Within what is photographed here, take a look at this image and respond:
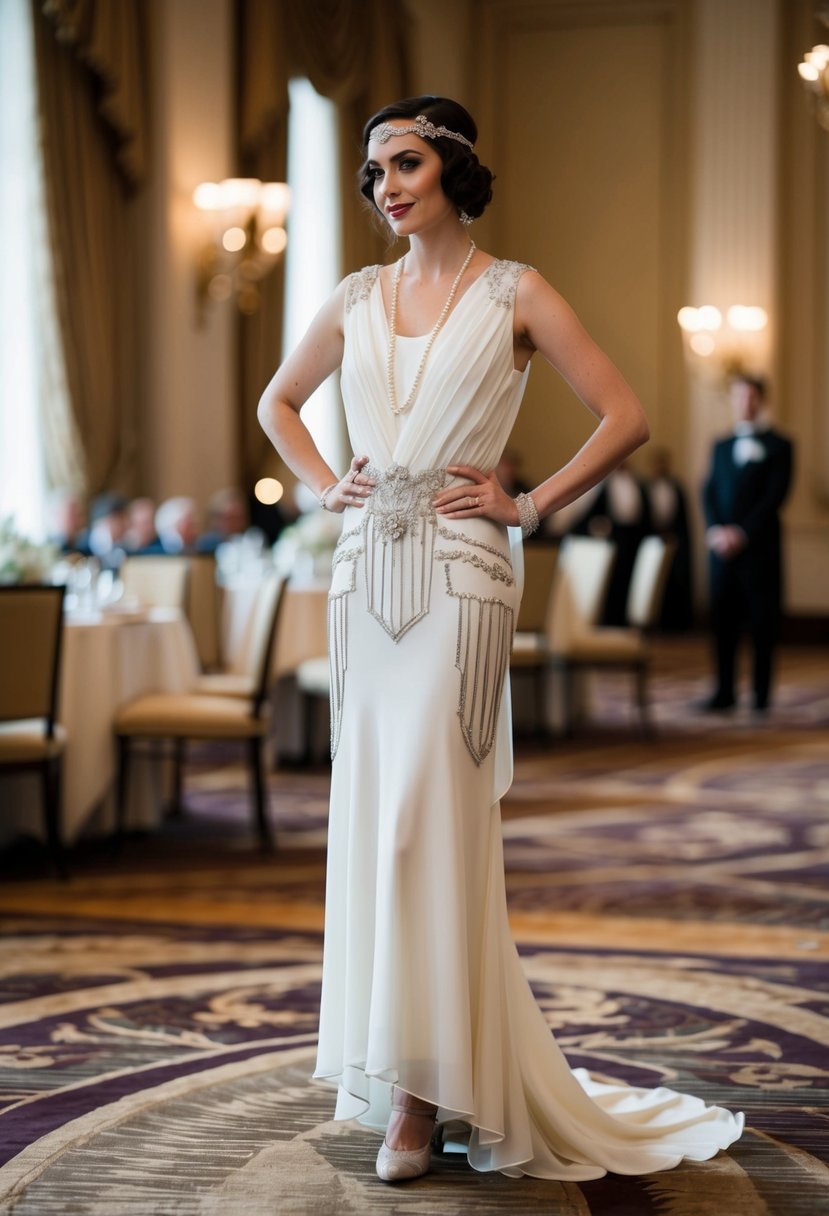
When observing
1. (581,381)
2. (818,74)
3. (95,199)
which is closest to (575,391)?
(581,381)

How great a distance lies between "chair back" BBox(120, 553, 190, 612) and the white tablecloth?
45.0 inches

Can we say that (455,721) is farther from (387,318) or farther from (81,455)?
(81,455)

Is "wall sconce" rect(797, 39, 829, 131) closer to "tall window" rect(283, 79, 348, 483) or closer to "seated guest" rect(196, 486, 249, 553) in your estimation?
"seated guest" rect(196, 486, 249, 553)

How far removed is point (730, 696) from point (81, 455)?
4.13 meters

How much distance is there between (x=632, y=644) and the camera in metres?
8.23

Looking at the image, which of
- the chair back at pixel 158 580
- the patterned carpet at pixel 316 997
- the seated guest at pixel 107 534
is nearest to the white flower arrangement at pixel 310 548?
the seated guest at pixel 107 534

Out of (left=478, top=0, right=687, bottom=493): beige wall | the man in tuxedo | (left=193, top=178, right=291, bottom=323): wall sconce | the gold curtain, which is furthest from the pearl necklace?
(left=478, top=0, right=687, bottom=493): beige wall

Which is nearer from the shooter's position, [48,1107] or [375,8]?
[48,1107]

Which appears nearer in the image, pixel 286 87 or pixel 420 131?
pixel 420 131

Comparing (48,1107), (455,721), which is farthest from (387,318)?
(48,1107)

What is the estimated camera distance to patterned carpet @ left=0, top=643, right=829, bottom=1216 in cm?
252

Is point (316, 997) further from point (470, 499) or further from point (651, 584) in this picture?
point (651, 584)

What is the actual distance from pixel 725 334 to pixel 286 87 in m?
4.54

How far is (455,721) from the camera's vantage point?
2490mm
